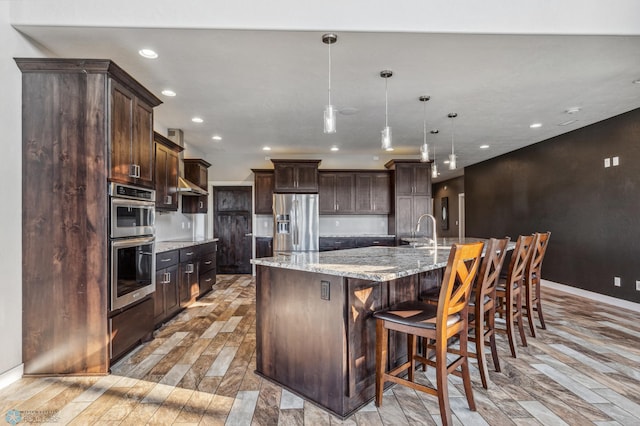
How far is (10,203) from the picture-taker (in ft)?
7.91

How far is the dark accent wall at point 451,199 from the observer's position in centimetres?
1116

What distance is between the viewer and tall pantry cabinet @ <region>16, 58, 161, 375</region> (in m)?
2.50

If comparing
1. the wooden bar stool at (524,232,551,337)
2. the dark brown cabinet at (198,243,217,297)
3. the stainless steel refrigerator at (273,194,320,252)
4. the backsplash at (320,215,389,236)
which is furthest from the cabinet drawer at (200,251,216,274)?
the wooden bar stool at (524,232,551,337)

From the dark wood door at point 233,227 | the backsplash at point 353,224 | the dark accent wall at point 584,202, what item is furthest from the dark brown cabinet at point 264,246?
the dark accent wall at point 584,202

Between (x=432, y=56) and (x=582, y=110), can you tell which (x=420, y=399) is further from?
(x=582, y=110)

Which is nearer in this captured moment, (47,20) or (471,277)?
(471,277)

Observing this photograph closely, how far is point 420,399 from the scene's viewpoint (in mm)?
2207

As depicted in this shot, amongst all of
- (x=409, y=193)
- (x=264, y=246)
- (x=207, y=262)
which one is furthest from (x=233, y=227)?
(x=409, y=193)

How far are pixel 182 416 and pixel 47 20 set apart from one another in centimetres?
295

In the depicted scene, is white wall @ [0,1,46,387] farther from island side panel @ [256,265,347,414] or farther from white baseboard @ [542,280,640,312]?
white baseboard @ [542,280,640,312]

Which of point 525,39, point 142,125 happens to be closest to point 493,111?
point 525,39

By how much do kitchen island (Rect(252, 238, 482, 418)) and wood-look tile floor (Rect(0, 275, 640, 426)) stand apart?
0.12 metres

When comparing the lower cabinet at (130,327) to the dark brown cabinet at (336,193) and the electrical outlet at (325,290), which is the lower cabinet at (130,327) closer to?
the electrical outlet at (325,290)

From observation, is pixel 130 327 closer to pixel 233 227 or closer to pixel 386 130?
pixel 386 130
